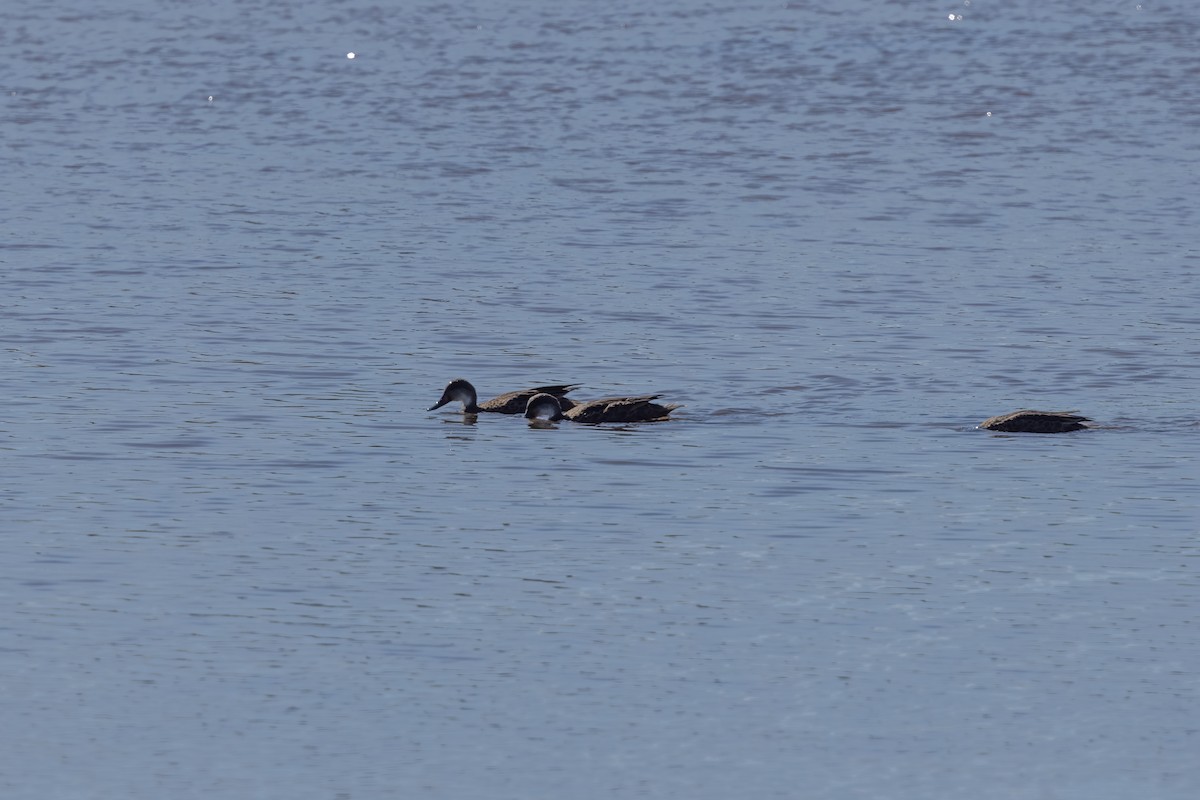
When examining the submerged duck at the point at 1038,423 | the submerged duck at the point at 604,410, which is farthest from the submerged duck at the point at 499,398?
the submerged duck at the point at 1038,423

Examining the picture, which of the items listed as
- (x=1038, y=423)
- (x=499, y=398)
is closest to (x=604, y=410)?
(x=499, y=398)

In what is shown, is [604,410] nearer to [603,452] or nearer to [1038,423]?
[603,452]

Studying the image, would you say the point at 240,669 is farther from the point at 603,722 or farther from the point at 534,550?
the point at 534,550

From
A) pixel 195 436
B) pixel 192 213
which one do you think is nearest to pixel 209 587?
pixel 195 436

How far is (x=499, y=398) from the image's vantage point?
19266 millimetres

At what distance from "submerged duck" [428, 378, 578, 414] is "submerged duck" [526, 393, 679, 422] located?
220 mm

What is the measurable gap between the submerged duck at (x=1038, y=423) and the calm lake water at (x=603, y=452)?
228 millimetres

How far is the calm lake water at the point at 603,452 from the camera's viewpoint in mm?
10961

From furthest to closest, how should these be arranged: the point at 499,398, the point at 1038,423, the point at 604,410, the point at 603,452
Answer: the point at 499,398
the point at 604,410
the point at 1038,423
the point at 603,452

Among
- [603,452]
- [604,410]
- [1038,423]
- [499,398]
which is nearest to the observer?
[603,452]

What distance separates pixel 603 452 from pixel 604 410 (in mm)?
1102

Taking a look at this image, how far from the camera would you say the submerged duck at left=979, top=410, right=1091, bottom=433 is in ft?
58.1

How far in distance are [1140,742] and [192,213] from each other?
21074 mm

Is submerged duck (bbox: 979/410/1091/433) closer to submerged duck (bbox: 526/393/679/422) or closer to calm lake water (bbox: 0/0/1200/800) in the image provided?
calm lake water (bbox: 0/0/1200/800)
